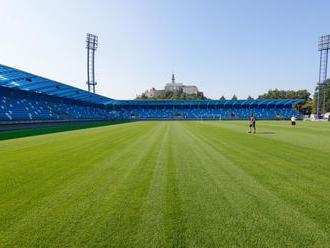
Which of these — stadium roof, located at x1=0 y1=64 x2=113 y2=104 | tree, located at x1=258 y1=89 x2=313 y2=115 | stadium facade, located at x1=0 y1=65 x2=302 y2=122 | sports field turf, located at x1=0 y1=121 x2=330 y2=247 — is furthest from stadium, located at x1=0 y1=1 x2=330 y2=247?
tree, located at x1=258 y1=89 x2=313 y2=115

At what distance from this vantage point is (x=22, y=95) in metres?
37.9

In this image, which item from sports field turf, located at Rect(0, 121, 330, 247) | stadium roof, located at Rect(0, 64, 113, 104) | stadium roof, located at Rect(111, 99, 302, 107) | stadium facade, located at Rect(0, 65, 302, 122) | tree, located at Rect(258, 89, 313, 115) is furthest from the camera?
tree, located at Rect(258, 89, 313, 115)

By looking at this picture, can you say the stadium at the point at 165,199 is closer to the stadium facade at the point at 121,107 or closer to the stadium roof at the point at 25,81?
the stadium roof at the point at 25,81

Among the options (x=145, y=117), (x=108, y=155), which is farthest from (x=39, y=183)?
(x=145, y=117)

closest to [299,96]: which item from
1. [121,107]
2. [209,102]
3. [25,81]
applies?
[209,102]

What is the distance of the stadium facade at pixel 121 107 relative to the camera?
3719 centimetres

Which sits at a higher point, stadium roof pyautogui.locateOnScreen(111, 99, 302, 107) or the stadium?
stadium roof pyautogui.locateOnScreen(111, 99, 302, 107)

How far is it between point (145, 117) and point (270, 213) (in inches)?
3018

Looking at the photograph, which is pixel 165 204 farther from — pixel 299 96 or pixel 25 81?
pixel 299 96

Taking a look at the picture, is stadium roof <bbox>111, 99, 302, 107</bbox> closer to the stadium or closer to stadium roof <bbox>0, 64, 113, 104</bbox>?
stadium roof <bbox>0, 64, 113, 104</bbox>

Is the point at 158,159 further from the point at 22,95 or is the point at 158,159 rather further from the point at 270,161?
the point at 22,95

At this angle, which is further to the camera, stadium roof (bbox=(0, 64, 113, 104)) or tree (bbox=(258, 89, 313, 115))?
tree (bbox=(258, 89, 313, 115))

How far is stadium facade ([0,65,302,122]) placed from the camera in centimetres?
3719

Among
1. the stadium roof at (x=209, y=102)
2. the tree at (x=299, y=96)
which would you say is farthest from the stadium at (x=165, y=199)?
the tree at (x=299, y=96)
